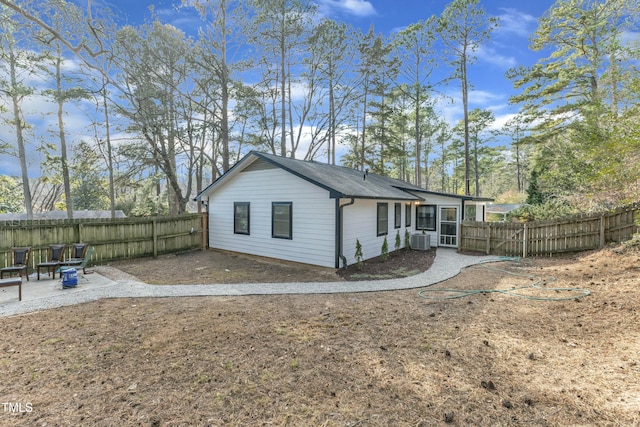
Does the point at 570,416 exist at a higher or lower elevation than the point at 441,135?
Answer: lower

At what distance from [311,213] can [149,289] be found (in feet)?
15.3

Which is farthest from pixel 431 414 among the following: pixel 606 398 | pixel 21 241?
pixel 21 241

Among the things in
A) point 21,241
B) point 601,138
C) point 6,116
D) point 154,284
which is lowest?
point 154,284

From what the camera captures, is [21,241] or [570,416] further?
[21,241]

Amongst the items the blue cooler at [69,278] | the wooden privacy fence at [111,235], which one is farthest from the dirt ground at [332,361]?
the wooden privacy fence at [111,235]

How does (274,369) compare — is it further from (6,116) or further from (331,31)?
(6,116)

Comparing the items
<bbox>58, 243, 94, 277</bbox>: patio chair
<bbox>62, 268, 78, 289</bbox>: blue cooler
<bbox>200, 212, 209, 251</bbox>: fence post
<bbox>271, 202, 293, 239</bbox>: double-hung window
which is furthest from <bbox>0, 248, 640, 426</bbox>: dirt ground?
<bbox>200, 212, 209, 251</bbox>: fence post

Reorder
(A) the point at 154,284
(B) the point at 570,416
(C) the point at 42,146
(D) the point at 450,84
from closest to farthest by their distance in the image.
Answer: (B) the point at 570,416, (A) the point at 154,284, (C) the point at 42,146, (D) the point at 450,84

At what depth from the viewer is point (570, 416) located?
2277mm

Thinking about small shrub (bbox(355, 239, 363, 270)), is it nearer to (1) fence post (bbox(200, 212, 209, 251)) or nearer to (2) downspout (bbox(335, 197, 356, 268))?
(2) downspout (bbox(335, 197, 356, 268))

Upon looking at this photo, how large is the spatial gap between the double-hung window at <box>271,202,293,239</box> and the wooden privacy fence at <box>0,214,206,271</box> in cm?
415

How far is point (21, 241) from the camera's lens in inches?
303

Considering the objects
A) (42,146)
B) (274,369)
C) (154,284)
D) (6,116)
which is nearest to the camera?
(274,369)

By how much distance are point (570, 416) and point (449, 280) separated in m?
5.14
